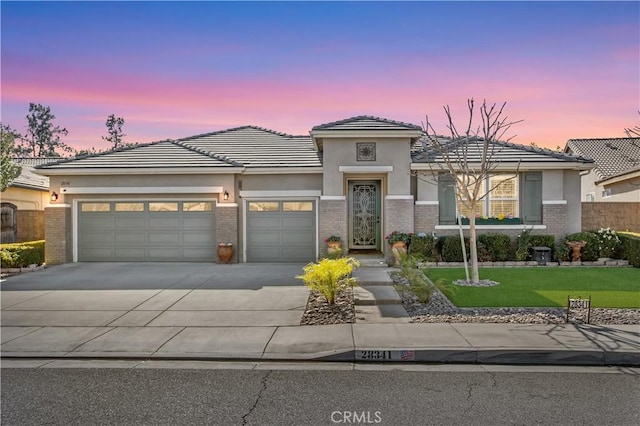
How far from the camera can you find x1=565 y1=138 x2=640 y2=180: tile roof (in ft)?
88.7

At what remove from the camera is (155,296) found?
35.0 ft

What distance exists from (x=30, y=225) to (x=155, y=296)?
11760 mm

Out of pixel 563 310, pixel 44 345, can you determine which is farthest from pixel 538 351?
pixel 44 345

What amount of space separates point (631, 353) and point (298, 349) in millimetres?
4706

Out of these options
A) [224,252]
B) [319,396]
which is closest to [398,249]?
[224,252]

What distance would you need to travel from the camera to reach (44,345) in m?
7.11

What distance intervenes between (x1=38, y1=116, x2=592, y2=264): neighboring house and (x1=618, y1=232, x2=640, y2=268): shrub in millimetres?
1548

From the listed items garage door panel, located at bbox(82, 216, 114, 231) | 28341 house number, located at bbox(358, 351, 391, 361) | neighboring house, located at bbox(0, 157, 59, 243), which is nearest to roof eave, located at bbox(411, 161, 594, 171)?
28341 house number, located at bbox(358, 351, 391, 361)

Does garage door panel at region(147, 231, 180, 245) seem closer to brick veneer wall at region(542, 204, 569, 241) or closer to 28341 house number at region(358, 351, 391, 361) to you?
28341 house number at region(358, 351, 391, 361)

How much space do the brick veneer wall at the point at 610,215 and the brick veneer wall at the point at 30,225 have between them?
2222 centimetres

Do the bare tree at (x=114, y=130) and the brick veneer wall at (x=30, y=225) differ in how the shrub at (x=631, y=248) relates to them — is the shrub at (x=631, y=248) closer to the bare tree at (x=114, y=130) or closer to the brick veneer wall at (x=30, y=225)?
the brick veneer wall at (x=30, y=225)

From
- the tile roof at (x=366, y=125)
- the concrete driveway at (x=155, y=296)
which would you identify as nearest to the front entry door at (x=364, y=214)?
the tile roof at (x=366, y=125)

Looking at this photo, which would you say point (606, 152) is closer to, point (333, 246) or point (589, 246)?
point (589, 246)

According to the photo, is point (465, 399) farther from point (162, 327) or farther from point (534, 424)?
point (162, 327)
